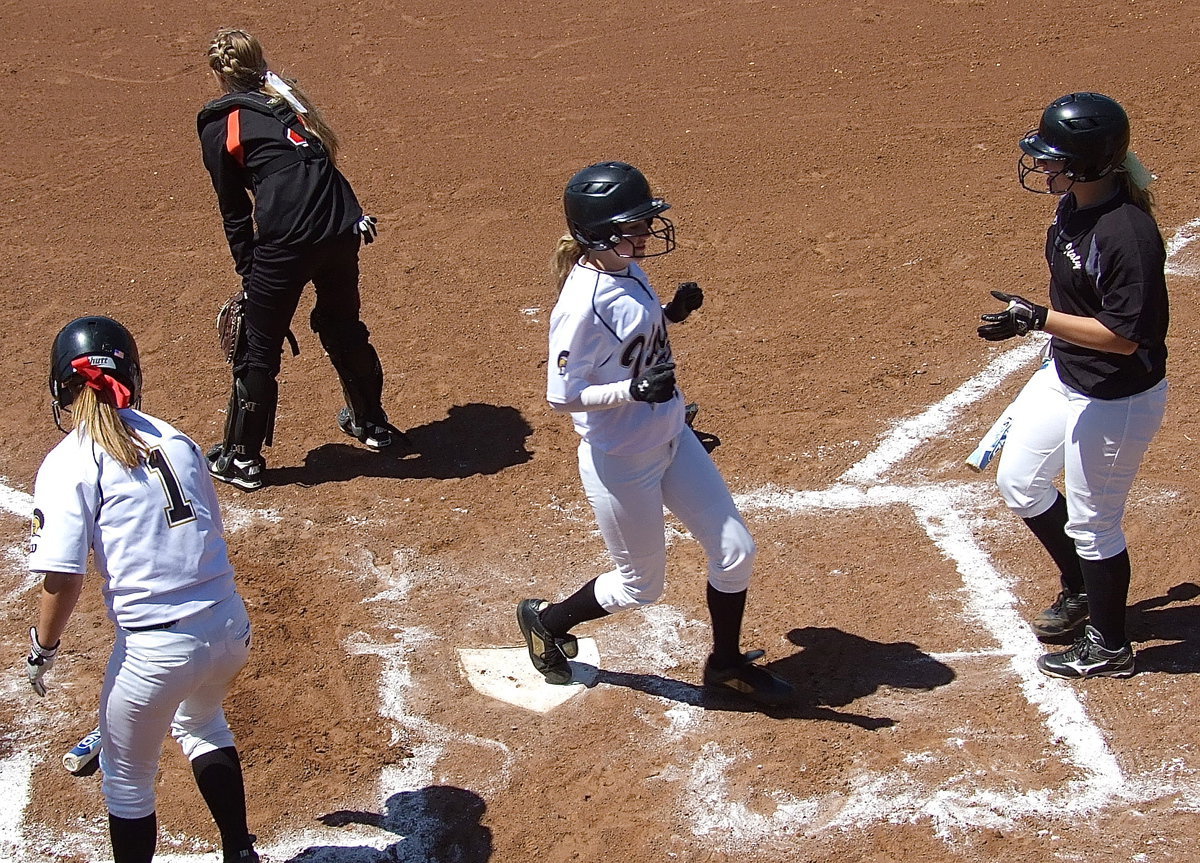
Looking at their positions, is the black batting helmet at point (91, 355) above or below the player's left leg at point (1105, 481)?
above

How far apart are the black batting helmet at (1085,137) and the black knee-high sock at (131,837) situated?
352 centimetres

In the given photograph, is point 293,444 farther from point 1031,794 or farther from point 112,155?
point 112,155

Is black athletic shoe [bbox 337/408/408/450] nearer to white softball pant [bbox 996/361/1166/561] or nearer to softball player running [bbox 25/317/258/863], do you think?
softball player running [bbox 25/317/258/863]

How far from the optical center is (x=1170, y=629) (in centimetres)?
503

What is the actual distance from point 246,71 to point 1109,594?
441cm

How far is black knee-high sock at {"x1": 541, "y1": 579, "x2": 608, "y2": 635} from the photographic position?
4766mm

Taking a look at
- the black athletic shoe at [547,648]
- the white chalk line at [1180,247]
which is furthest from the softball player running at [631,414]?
the white chalk line at [1180,247]

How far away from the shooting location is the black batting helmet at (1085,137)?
4.25 m

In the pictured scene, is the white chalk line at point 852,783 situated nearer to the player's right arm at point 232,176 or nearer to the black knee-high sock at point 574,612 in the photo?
the black knee-high sock at point 574,612

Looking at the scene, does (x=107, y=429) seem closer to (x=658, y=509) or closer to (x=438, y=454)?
(x=658, y=509)

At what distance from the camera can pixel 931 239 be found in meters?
8.44

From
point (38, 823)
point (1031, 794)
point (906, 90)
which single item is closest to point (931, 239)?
point (906, 90)

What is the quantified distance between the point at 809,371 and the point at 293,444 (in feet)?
9.32

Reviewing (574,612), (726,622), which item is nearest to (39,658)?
(574,612)
